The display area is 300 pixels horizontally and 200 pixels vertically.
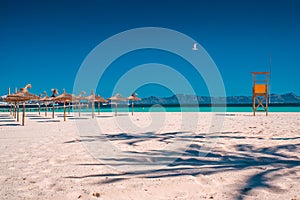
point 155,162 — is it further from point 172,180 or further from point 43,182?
point 43,182

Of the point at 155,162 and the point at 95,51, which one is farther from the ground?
the point at 95,51

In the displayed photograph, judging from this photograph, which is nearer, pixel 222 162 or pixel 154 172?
pixel 154 172

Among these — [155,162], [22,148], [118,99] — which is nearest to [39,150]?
[22,148]

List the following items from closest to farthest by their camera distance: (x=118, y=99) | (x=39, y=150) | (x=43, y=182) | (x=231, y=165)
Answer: (x=43, y=182) → (x=231, y=165) → (x=39, y=150) → (x=118, y=99)

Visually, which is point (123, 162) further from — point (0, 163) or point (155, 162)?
point (0, 163)

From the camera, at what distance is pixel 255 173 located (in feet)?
9.59

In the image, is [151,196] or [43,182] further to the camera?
[43,182]

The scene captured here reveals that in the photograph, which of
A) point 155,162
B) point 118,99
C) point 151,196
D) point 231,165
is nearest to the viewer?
point 151,196

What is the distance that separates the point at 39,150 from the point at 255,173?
3.62 meters

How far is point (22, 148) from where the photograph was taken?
4828 millimetres

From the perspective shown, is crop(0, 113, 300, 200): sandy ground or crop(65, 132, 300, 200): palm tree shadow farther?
crop(65, 132, 300, 200): palm tree shadow

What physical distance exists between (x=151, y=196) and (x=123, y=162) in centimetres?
137

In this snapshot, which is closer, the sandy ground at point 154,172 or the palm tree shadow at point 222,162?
the sandy ground at point 154,172

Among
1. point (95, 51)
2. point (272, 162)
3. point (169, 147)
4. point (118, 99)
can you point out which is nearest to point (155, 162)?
point (169, 147)
